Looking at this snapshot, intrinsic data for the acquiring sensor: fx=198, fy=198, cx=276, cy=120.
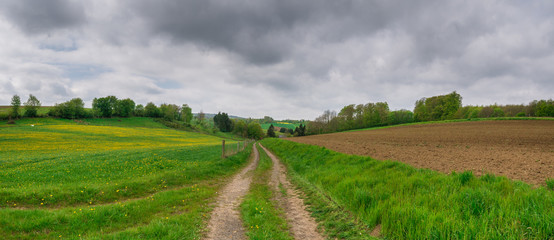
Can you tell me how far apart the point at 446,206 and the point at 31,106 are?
11945 centimetres

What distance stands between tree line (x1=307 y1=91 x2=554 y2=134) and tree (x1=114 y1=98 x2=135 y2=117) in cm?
10026

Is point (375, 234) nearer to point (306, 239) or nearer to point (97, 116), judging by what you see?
point (306, 239)

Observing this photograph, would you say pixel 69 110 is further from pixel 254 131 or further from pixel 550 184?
pixel 550 184

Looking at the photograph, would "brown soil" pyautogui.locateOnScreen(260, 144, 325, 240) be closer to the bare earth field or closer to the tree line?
the bare earth field

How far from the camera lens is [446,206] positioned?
17.7ft

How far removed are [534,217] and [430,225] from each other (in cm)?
185

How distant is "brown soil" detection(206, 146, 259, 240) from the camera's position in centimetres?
558

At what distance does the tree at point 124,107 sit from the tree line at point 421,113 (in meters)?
100

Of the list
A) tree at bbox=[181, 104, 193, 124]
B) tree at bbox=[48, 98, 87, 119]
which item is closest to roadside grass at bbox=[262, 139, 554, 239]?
tree at bbox=[48, 98, 87, 119]

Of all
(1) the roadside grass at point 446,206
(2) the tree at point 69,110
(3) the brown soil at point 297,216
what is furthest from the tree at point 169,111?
(1) the roadside grass at point 446,206

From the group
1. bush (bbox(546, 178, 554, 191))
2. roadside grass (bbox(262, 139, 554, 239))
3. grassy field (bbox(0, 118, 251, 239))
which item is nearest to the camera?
roadside grass (bbox(262, 139, 554, 239))

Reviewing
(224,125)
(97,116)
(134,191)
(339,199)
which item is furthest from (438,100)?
(97,116)

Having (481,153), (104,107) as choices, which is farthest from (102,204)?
(104,107)

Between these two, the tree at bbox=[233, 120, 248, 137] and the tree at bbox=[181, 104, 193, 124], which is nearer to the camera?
the tree at bbox=[181, 104, 193, 124]
